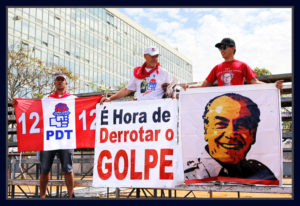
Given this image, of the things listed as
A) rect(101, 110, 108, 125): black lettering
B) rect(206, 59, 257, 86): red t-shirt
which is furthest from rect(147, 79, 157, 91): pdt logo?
rect(206, 59, 257, 86): red t-shirt

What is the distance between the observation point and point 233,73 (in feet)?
16.2

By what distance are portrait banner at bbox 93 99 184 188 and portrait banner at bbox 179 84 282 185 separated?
0.20m

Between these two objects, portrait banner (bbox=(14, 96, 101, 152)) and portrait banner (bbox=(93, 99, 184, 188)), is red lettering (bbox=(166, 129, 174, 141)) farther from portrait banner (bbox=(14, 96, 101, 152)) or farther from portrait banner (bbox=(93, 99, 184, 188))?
portrait banner (bbox=(14, 96, 101, 152))

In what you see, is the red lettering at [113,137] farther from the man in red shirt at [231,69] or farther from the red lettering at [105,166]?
the man in red shirt at [231,69]

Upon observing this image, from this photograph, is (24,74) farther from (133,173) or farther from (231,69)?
(231,69)

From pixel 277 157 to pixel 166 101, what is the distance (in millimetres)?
1754

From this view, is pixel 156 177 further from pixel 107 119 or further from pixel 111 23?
pixel 111 23

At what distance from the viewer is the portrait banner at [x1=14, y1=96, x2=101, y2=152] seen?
5.94 metres

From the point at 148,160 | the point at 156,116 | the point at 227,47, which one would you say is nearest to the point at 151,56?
the point at 156,116

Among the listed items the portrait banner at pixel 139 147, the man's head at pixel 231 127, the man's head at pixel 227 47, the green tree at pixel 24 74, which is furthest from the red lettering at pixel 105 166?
the green tree at pixel 24 74

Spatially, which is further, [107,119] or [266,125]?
[107,119]

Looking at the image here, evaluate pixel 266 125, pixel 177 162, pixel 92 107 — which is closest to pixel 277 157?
pixel 266 125

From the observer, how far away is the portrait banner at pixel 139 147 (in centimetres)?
500

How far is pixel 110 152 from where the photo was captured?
531 centimetres
